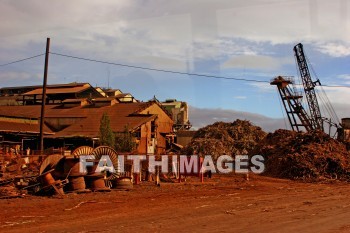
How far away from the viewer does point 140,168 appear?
24609mm

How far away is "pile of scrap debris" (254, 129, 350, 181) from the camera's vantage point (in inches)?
1232

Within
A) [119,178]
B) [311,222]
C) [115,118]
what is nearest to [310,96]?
[115,118]

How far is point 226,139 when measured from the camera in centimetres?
3894

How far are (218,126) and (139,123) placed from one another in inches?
678

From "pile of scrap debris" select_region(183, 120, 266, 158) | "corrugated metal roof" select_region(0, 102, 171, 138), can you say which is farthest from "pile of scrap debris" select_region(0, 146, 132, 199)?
"corrugated metal roof" select_region(0, 102, 171, 138)

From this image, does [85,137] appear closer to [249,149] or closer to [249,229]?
[249,149]

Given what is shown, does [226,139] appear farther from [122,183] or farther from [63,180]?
[63,180]

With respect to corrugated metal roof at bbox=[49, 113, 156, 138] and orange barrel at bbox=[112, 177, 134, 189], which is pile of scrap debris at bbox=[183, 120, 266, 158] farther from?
corrugated metal roof at bbox=[49, 113, 156, 138]

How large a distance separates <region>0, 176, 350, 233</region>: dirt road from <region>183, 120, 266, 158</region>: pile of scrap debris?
674 inches

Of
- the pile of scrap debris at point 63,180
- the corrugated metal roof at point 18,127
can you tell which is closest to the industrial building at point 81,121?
the corrugated metal roof at point 18,127

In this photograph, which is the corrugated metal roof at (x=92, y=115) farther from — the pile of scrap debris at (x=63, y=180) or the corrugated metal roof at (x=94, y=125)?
the pile of scrap debris at (x=63, y=180)

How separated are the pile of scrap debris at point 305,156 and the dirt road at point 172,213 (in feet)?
39.6

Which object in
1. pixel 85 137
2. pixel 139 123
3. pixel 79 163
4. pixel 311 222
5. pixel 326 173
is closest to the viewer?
pixel 311 222

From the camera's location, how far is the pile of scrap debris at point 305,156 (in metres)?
31.3
